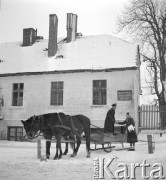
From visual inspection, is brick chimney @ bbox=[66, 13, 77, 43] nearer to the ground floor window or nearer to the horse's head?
the ground floor window

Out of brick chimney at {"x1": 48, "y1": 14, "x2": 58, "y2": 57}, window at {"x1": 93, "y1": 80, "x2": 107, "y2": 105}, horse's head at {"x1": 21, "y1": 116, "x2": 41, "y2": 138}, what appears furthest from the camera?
brick chimney at {"x1": 48, "y1": 14, "x2": 58, "y2": 57}

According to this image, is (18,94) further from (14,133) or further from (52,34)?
(52,34)

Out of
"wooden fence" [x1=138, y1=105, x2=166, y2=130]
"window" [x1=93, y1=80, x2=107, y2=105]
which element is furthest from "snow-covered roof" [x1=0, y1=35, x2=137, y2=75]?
"wooden fence" [x1=138, y1=105, x2=166, y2=130]

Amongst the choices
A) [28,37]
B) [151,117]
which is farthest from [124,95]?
[28,37]

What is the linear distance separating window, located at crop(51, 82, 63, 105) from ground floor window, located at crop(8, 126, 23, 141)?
299cm

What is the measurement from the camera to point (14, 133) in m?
21.2

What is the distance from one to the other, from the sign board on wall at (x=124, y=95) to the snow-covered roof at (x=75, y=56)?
162 cm

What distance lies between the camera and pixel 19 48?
1003 inches

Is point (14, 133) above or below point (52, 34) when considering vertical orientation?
below

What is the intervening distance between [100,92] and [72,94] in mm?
1858

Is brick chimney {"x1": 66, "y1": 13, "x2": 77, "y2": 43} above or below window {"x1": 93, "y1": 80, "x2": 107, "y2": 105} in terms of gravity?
above

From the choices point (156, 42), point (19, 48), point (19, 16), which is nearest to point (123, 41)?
point (156, 42)

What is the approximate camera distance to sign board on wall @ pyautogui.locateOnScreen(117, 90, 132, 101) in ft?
63.0

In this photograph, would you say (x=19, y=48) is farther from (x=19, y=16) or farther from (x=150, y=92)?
(x=19, y=16)
